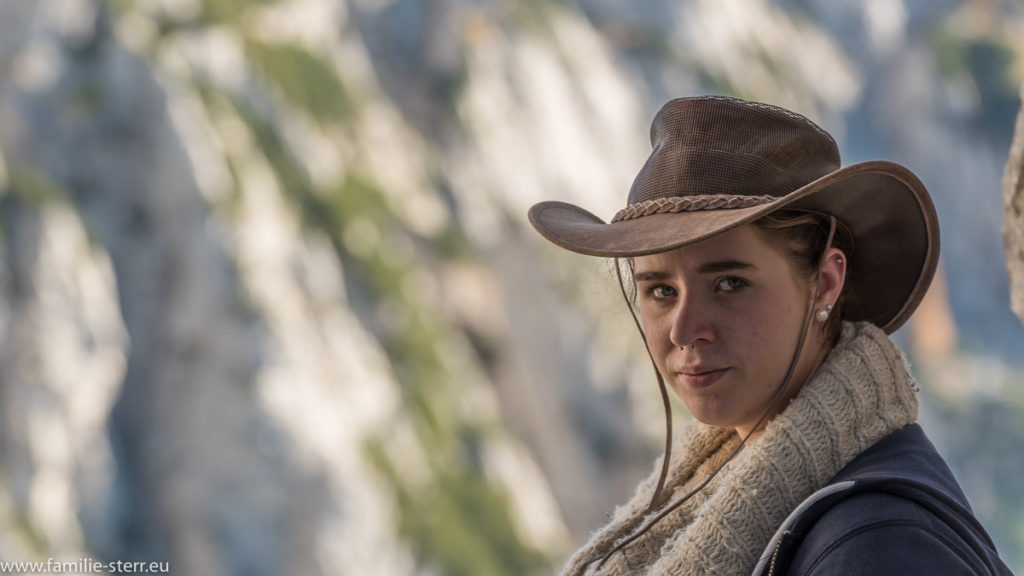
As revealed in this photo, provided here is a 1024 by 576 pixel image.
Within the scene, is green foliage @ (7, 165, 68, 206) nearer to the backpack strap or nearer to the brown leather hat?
the brown leather hat

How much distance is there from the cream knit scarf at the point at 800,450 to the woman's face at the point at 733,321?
0.09m

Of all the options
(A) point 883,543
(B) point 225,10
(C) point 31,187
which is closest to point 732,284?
A: (A) point 883,543

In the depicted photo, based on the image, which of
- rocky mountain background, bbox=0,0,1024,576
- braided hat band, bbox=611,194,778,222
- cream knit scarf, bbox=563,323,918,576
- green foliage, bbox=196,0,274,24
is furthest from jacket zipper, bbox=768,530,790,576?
green foliage, bbox=196,0,274,24

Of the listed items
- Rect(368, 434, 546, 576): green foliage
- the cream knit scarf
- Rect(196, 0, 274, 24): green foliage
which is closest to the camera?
the cream knit scarf

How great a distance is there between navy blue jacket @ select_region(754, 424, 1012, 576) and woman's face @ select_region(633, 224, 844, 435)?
0.25 metres

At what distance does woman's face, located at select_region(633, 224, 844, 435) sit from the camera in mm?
1979

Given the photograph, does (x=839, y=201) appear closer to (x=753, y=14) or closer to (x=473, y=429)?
(x=473, y=429)

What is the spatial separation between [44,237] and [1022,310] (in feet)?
64.3

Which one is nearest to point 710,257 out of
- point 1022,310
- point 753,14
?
point 1022,310

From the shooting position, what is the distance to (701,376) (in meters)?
2.02

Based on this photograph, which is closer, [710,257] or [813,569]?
[813,569]

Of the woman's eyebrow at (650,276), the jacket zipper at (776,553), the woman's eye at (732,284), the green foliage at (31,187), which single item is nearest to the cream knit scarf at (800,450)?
the jacket zipper at (776,553)

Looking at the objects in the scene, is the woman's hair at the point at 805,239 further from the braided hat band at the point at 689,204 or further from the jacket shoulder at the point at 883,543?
the jacket shoulder at the point at 883,543

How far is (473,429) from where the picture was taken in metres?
24.9
